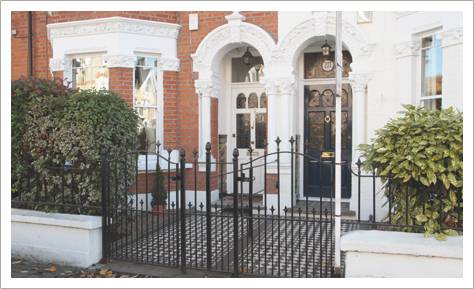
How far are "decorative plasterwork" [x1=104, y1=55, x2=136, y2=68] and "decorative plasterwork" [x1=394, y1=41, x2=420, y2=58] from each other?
4856 millimetres

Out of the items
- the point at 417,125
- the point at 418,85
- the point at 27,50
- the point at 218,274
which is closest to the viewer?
the point at 417,125

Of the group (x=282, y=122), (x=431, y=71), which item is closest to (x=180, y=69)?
(x=282, y=122)

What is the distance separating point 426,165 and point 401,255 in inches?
35.2

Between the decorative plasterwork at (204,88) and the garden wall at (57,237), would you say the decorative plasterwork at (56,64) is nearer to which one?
the decorative plasterwork at (204,88)

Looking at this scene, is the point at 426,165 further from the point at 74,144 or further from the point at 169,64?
the point at 169,64

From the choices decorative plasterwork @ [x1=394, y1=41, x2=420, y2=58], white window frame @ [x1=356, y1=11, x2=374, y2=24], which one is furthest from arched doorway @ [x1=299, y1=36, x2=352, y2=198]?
decorative plasterwork @ [x1=394, y1=41, x2=420, y2=58]

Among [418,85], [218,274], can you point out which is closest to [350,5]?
[418,85]

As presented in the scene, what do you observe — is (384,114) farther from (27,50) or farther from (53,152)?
(27,50)

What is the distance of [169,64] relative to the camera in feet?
29.5

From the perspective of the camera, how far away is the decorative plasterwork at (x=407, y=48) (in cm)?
744

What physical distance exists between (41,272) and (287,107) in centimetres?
502

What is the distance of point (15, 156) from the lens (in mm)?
6098

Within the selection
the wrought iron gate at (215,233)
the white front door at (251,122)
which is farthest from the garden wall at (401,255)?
the white front door at (251,122)

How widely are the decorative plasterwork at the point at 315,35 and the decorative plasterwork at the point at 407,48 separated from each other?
17.5 inches
